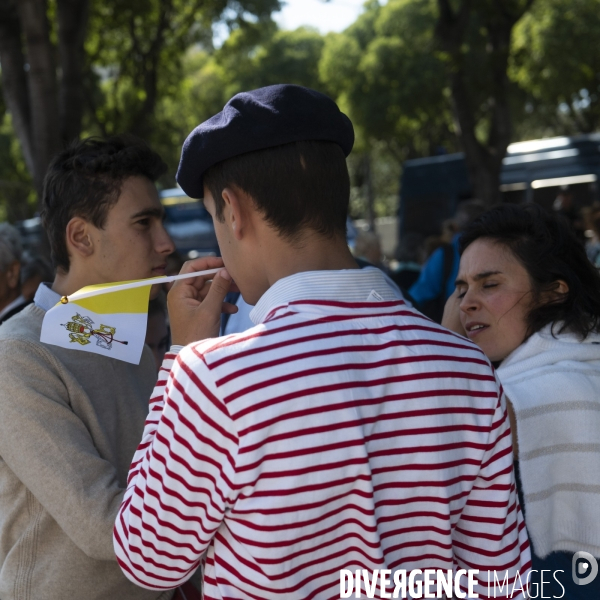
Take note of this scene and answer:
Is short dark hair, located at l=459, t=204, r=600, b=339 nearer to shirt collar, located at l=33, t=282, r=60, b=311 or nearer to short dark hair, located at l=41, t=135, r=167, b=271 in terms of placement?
short dark hair, located at l=41, t=135, r=167, b=271

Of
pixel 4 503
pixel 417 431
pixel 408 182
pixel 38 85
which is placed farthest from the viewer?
pixel 408 182

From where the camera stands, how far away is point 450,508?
1444mm

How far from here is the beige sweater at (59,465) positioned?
67.0 inches

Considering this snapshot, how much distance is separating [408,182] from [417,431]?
41.5 ft

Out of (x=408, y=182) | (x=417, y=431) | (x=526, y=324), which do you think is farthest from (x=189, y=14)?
(x=417, y=431)

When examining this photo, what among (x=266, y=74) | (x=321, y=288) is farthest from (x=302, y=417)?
(x=266, y=74)

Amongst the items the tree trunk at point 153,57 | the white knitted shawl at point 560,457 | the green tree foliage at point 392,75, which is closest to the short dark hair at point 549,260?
the white knitted shawl at point 560,457

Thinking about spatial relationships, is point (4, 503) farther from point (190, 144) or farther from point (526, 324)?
point (526, 324)

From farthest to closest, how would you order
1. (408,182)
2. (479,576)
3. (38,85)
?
1. (408,182)
2. (38,85)
3. (479,576)

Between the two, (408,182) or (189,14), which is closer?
(189,14)

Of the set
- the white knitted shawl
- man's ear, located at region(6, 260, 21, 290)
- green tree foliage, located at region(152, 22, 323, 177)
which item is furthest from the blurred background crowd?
green tree foliage, located at region(152, 22, 323, 177)

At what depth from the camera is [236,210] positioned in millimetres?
1422

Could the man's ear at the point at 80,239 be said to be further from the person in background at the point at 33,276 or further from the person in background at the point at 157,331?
the person in background at the point at 33,276

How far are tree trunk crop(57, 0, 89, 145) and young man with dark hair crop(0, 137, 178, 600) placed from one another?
14.3 feet
